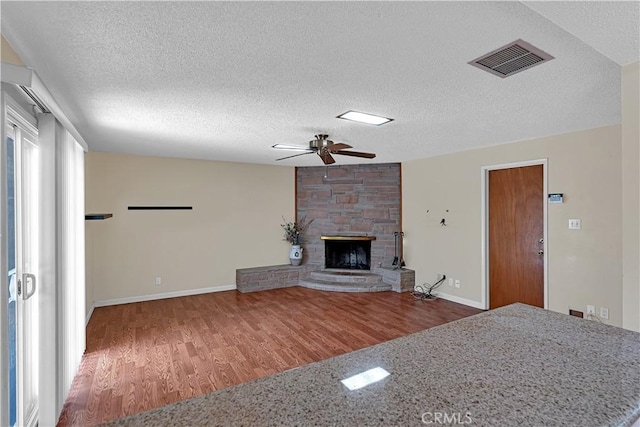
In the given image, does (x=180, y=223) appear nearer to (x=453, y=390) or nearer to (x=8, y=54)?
(x=8, y=54)

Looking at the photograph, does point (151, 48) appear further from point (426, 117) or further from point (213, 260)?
point (213, 260)

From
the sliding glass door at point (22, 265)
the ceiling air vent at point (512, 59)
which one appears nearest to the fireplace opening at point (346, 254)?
the ceiling air vent at point (512, 59)

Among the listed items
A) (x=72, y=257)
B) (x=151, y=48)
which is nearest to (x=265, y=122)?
(x=151, y=48)

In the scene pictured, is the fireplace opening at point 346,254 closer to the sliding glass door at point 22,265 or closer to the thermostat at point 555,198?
the thermostat at point 555,198

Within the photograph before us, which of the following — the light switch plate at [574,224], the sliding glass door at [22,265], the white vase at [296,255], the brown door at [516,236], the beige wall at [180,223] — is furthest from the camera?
the white vase at [296,255]

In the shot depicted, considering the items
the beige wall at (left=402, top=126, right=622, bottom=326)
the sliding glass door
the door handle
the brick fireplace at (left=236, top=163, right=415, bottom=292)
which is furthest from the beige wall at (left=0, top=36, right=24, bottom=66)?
the beige wall at (left=402, top=126, right=622, bottom=326)

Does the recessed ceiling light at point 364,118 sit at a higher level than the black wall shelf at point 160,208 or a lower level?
higher

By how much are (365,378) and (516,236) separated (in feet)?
14.0

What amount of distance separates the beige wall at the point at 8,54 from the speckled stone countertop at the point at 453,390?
1.91 meters

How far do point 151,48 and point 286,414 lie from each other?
6.22 feet

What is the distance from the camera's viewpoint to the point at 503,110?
9.18ft

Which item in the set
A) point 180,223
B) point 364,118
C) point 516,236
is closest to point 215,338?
point 180,223

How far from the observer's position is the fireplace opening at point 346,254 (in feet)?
20.8

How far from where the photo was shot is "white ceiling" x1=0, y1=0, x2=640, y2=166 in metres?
1.39
